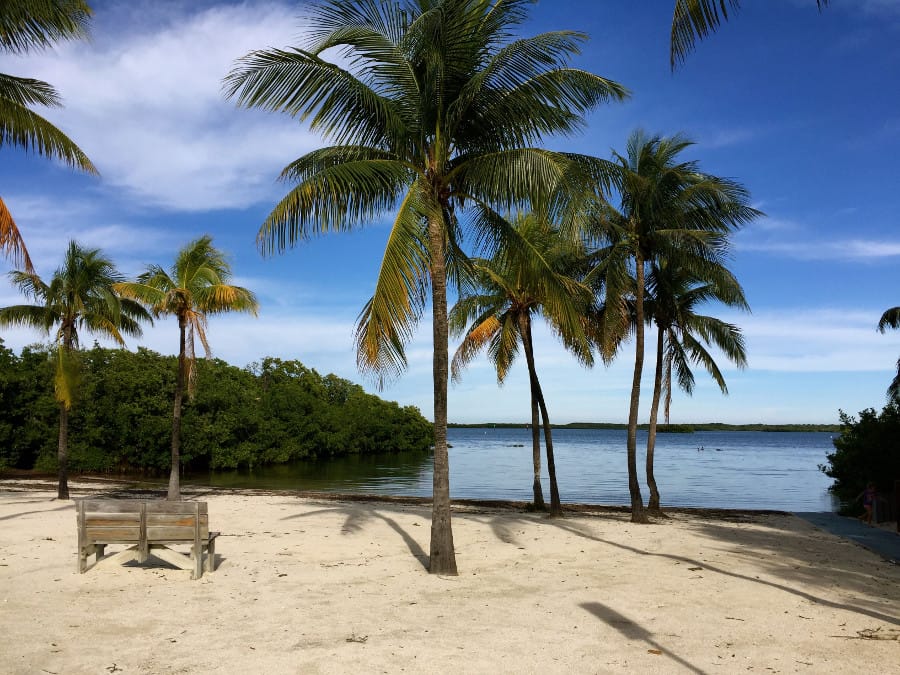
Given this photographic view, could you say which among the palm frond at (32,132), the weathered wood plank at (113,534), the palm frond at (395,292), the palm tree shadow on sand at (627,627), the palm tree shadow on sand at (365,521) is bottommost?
the palm tree shadow on sand at (365,521)

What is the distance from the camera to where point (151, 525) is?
345 inches

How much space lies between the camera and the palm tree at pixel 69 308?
58.2ft

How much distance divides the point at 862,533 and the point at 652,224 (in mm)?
8334

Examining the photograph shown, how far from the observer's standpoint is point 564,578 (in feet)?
30.5

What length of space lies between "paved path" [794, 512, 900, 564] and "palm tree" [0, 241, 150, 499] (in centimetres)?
1830

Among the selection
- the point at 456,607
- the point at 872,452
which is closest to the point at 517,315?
the point at 456,607

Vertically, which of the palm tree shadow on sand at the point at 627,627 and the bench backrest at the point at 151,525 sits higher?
the bench backrest at the point at 151,525

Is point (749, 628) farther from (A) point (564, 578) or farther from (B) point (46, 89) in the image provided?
(B) point (46, 89)

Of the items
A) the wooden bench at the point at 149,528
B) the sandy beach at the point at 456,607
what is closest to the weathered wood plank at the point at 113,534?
the wooden bench at the point at 149,528

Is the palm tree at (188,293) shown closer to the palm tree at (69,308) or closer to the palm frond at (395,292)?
the palm tree at (69,308)

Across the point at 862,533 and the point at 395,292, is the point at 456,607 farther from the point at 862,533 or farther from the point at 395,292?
the point at 862,533

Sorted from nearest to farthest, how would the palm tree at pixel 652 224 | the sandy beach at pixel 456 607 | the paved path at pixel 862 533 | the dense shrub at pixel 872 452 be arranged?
the sandy beach at pixel 456 607
the paved path at pixel 862 533
the palm tree at pixel 652 224
the dense shrub at pixel 872 452

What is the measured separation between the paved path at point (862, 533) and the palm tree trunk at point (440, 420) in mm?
7687

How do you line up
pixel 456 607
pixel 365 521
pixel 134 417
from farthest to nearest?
pixel 134 417
pixel 365 521
pixel 456 607
